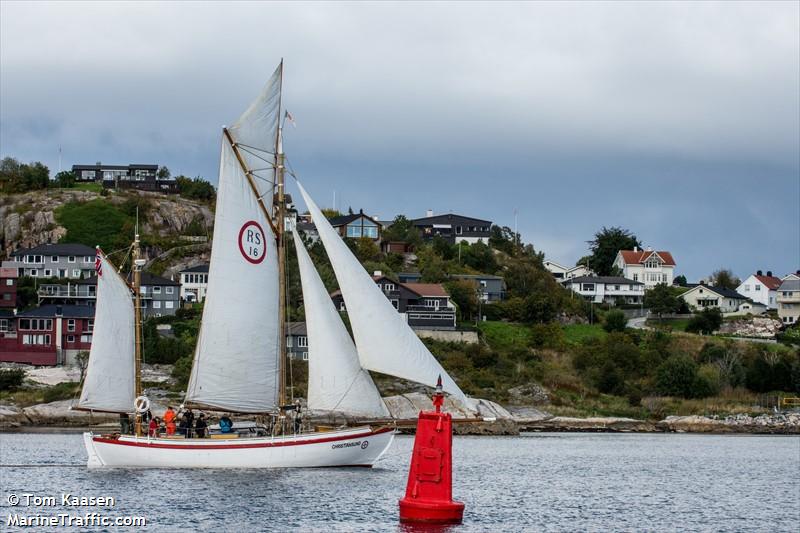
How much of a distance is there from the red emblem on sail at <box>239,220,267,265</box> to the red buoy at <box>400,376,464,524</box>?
19.8m

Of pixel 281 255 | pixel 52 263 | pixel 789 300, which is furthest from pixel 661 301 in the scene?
pixel 281 255

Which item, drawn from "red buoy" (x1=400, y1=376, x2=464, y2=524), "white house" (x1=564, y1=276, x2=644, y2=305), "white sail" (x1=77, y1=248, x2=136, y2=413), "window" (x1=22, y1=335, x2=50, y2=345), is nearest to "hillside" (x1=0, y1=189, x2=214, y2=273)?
"window" (x1=22, y1=335, x2=50, y2=345)

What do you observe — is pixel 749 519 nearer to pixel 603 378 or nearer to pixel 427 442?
pixel 427 442

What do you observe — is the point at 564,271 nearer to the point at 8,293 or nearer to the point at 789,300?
the point at 789,300

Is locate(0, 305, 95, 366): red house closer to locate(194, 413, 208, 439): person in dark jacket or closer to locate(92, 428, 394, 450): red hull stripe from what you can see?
locate(92, 428, 394, 450): red hull stripe

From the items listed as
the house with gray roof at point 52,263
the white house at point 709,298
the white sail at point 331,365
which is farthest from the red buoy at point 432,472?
the white house at point 709,298

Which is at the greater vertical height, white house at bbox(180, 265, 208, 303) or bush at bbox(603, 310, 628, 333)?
white house at bbox(180, 265, 208, 303)

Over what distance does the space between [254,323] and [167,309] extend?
240 ft

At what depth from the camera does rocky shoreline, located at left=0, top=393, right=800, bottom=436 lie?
271 ft

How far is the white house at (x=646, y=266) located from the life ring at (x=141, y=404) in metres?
128

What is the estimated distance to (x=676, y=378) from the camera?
95188 millimetres

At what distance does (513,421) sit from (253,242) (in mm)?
42690

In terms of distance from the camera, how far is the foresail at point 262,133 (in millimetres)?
48406

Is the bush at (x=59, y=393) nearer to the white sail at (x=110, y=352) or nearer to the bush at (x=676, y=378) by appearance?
the white sail at (x=110, y=352)
